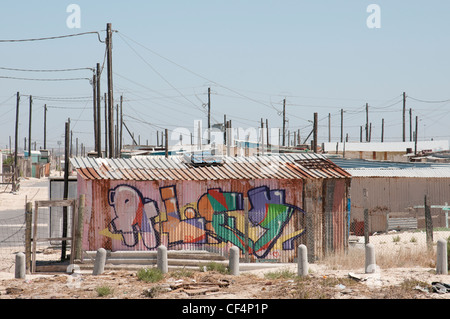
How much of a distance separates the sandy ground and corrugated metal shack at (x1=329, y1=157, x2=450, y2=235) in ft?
35.5

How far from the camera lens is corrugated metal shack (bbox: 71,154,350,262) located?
16.9 m

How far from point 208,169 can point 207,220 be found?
168 centimetres

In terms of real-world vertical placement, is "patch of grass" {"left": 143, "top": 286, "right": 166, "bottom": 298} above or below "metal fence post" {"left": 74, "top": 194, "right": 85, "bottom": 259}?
below

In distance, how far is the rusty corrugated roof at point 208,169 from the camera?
17.2 m

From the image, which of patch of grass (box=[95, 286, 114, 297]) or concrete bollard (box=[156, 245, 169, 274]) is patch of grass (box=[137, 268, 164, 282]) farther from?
patch of grass (box=[95, 286, 114, 297])

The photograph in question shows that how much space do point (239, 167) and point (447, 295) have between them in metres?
7.63

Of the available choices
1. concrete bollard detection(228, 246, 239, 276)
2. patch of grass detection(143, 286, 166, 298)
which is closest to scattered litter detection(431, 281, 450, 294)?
concrete bollard detection(228, 246, 239, 276)

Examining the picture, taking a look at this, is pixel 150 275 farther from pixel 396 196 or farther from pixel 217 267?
pixel 396 196

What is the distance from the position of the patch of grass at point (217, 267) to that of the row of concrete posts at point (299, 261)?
33 cm

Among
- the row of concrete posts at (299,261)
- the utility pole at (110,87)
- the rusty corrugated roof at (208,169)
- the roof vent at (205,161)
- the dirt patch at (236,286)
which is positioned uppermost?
the utility pole at (110,87)

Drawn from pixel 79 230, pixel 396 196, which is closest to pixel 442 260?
pixel 79 230

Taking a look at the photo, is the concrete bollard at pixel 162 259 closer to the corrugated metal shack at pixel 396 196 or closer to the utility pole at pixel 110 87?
the utility pole at pixel 110 87

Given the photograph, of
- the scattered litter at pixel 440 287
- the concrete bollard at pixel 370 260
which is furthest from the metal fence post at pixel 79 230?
the scattered litter at pixel 440 287

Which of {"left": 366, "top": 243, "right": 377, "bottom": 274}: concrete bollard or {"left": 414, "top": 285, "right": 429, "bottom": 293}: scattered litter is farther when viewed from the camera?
{"left": 366, "top": 243, "right": 377, "bottom": 274}: concrete bollard
